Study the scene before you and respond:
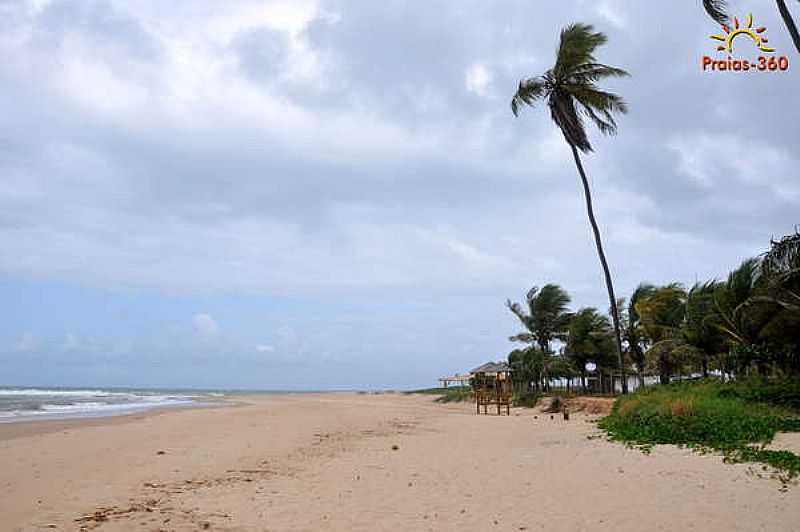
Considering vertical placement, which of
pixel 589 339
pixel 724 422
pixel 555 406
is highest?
pixel 589 339

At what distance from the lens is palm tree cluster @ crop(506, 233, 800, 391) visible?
656 inches

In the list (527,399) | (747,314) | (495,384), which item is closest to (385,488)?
(747,314)

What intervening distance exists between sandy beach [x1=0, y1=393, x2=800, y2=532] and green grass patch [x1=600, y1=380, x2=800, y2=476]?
0.52 metres

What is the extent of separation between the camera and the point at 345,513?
6.92 m

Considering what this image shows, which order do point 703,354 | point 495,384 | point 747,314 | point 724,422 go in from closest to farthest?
point 724,422 < point 747,314 < point 703,354 < point 495,384

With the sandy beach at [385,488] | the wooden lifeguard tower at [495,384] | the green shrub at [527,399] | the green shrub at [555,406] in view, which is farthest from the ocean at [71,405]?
the green shrub at [527,399]

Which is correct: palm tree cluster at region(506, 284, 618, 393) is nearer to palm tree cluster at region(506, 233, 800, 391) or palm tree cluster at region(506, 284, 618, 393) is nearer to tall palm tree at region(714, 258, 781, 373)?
palm tree cluster at region(506, 233, 800, 391)

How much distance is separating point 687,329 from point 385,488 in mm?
21013

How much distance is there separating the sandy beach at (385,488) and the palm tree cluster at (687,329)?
7.40 m

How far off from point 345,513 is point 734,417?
829 cm

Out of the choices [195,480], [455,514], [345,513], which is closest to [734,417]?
[455,514]

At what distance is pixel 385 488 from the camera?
8.29m

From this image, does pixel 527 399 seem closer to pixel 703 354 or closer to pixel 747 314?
pixel 703 354

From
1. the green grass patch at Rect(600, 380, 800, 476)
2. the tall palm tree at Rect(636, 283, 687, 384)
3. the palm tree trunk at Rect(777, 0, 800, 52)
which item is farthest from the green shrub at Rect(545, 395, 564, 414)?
the palm tree trunk at Rect(777, 0, 800, 52)
